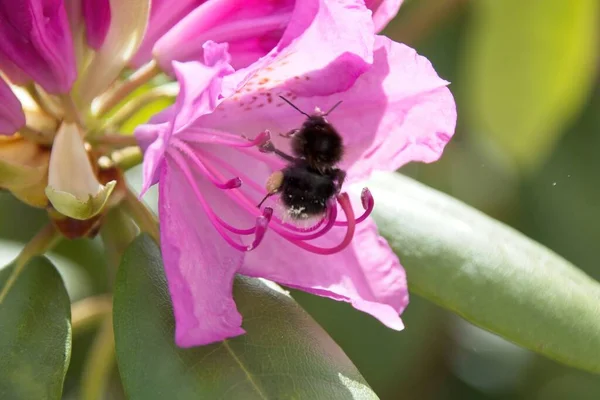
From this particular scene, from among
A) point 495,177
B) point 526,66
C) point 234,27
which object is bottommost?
point 495,177

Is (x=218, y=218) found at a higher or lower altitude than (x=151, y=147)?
lower

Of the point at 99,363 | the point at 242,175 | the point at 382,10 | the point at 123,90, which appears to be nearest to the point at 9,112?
the point at 123,90

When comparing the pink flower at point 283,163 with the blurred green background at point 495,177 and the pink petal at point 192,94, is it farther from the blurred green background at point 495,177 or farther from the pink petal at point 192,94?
the blurred green background at point 495,177

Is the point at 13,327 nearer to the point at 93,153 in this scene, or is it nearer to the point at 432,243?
the point at 93,153

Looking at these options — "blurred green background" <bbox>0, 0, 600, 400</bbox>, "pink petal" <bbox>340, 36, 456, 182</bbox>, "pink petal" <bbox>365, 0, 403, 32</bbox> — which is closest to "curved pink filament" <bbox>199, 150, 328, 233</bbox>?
"pink petal" <bbox>340, 36, 456, 182</bbox>

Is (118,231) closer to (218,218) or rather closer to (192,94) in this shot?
(218,218)

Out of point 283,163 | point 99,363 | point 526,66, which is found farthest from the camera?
point 526,66

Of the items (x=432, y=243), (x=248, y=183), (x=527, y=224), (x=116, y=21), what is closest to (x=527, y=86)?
(x=527, y=224)
